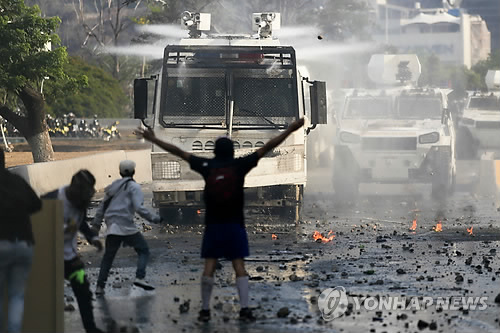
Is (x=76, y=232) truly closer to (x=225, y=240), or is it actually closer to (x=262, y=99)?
(x=225, y=240)

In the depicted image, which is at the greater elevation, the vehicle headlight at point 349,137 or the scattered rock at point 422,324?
the vehicle headlight at point 349,137

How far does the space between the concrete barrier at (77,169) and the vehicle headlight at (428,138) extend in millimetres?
7274

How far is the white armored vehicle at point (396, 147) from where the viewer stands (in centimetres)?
2350

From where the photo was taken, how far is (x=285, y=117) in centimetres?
1839

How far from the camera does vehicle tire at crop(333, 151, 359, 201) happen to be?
77.9 ft

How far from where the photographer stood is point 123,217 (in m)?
11.2

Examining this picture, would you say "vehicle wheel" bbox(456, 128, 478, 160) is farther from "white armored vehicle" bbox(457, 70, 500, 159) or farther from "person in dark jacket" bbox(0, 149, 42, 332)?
"person in dark jacket" bbox(0, 149, 42, 332)

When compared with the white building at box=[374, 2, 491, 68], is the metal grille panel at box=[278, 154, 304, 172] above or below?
below

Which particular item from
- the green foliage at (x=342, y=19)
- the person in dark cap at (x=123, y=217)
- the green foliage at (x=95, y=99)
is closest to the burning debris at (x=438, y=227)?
the person in dark cap at (x=123, y=217)

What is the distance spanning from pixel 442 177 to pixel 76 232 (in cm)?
1533

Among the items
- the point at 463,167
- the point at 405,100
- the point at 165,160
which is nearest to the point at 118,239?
the point at 165,160

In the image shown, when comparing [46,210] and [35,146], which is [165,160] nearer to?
[46,210]

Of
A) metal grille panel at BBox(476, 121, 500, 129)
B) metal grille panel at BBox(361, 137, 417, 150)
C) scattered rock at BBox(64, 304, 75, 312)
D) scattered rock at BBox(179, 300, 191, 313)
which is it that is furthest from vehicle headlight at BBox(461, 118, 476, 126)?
scattered rock at BBox(64, 304, 75, 312)

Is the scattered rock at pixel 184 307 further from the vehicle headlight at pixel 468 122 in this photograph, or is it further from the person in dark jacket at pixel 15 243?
the vehicle headlight at pixel 468 122
